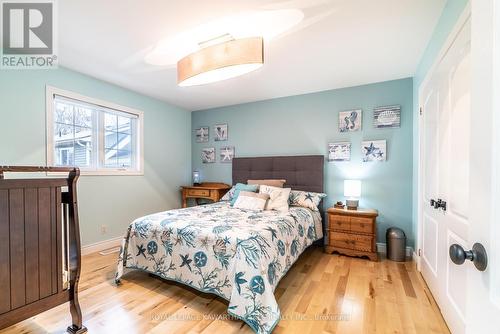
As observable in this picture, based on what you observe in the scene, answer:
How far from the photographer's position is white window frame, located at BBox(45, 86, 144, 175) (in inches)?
105

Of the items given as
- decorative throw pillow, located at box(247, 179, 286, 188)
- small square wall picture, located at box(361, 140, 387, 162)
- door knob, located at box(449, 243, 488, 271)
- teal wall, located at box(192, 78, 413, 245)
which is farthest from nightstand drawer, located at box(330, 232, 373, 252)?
door knob, located at box(449, 243, 488, 271)

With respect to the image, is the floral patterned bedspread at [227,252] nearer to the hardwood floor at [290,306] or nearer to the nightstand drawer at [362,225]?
the hardwood floor at [290,306]

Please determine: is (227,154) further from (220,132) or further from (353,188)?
(353,188)

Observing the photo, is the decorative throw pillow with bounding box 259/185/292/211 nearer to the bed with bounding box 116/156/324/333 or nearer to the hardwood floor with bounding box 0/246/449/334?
the bed with bounding box 116/156/324/333

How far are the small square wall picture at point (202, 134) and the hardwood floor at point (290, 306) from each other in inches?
106

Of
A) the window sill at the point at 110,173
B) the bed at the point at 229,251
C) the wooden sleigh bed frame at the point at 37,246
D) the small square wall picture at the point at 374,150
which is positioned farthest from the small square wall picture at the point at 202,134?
the wooden sleigh bed frame at the point at 37,246

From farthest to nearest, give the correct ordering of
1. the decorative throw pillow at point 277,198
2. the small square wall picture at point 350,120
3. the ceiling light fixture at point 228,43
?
the small square wall picture at point 350,120, the decorative throw pillow at point 277,198, the ceiling light fixture at point 228,43

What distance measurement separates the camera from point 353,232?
2.88 meters

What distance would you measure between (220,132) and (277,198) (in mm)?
1995

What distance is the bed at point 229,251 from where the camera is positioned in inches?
62.7

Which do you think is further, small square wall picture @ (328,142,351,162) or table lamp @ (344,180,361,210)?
small square wall picture @ (328,142,351,162)

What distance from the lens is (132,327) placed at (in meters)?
1.61

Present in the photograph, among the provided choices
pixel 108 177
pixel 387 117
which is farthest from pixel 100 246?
pixel 387 117

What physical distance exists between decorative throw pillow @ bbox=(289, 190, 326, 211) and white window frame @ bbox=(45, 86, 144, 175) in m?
2.43
